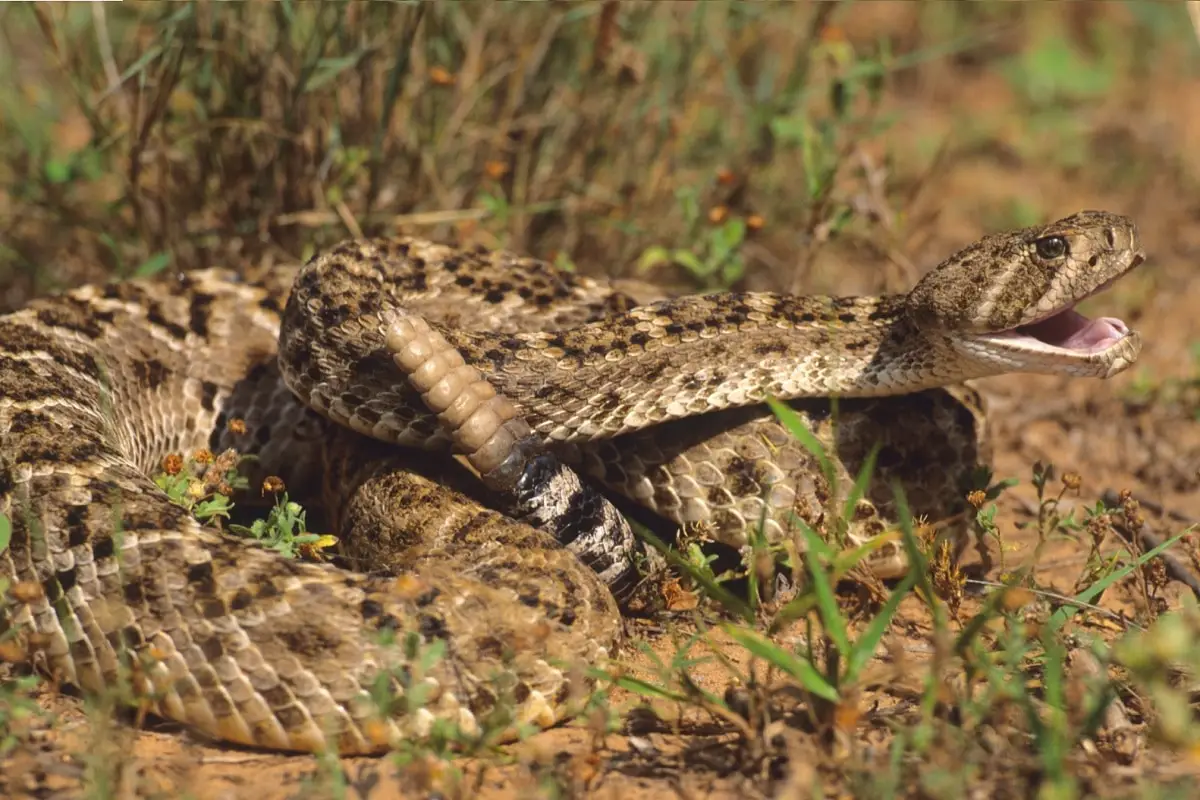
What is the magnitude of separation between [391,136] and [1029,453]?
3446 millimetres

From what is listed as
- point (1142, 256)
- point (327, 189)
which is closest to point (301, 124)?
point (327, 189)

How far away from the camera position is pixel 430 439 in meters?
4.95

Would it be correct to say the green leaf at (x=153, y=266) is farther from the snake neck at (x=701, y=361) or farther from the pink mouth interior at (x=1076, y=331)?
the pink mouth interior at (x=1076, y=331)

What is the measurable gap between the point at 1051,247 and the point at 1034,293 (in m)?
0.18

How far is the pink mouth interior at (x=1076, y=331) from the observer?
5055 mm

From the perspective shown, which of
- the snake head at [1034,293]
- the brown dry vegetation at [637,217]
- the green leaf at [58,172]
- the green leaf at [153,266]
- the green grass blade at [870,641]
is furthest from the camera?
the green leaf at [58,172]

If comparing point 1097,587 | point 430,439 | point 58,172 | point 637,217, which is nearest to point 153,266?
point 58,172

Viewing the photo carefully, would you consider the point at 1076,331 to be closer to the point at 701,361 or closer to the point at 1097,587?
the point at 1097,587

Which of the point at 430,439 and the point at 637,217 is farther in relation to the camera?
the point at 637,217

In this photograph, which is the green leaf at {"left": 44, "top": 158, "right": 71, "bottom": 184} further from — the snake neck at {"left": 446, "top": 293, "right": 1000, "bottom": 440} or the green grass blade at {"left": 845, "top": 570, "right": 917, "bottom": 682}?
the green grass blade at {"left": 845, "top": 570, "right": 917, "bottom": 682}

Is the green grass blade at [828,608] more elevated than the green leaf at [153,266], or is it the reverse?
the green leaf at [153,266]

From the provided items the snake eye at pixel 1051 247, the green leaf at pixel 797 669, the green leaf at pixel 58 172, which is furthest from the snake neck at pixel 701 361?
the green leaf at pixel 58 172

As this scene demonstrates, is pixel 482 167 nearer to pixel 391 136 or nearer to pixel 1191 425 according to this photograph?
A: pixel 391 136

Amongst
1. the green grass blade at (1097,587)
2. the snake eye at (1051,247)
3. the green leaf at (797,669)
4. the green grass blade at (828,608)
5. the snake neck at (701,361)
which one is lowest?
the green grass blade at (1097,587)
